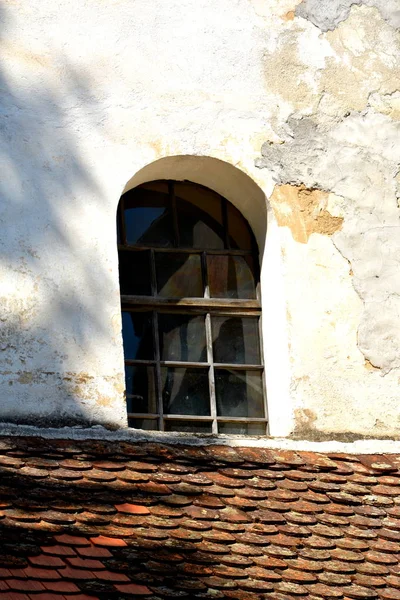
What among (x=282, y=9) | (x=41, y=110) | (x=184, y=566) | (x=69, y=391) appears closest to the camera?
(x=184, y=566)

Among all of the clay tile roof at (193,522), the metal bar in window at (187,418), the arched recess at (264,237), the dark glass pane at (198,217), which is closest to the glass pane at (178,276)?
the dark glass pane at (198,217)

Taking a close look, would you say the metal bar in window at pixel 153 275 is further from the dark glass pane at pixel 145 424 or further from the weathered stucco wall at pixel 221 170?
the dark glass pane at pixel 145 424

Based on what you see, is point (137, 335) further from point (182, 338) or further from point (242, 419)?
point (242, 419)

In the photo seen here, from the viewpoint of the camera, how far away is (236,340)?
8547 millimetres

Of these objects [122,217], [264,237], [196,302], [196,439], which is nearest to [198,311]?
[196,302]

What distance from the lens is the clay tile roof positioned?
6410mm

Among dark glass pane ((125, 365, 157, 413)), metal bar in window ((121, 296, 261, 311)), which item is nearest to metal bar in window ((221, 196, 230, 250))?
metal bar in window ((121, 296, 261, 311))

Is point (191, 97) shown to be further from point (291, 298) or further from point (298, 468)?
point (298, 468)

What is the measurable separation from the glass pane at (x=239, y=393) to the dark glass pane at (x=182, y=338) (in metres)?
0.17

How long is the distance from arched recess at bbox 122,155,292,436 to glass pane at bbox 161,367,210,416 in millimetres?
373

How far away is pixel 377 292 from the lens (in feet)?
27.8

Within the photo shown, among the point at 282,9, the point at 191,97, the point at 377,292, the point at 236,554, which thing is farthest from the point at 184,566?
the point at 282,9

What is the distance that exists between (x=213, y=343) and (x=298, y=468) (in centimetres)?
107

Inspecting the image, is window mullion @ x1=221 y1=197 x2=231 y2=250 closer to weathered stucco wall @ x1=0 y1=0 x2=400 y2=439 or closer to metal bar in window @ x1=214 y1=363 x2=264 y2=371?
weathered stucco wall @ x1=0 y1=0 x2=400 y2=439
